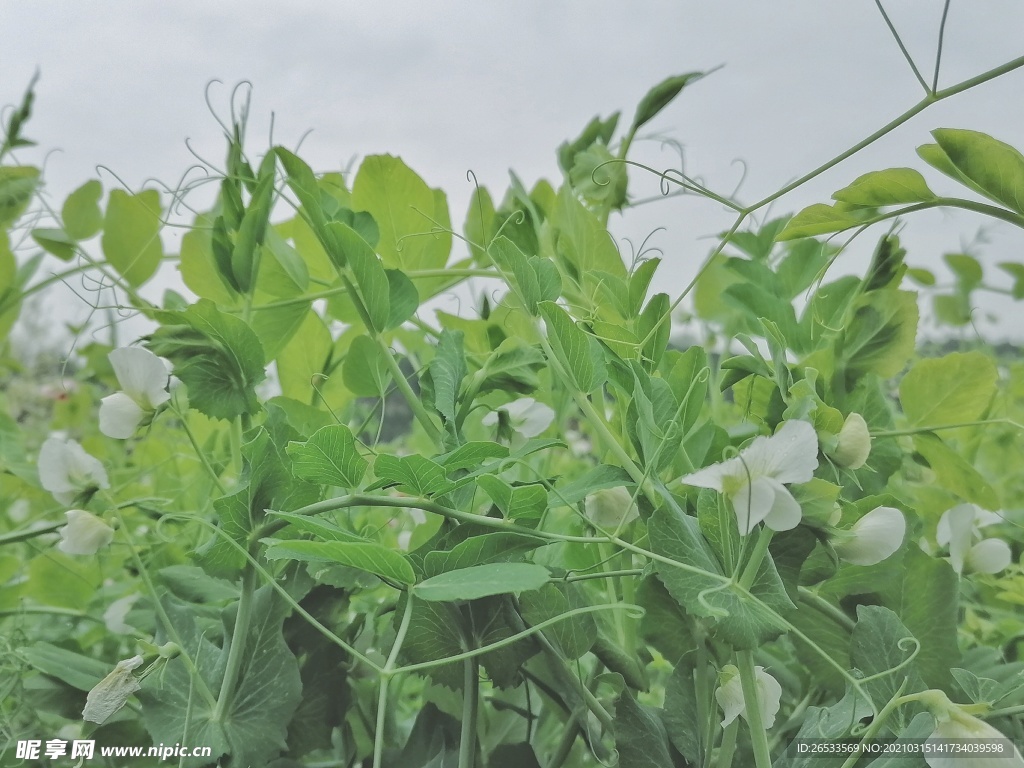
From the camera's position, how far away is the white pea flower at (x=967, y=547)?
250mm

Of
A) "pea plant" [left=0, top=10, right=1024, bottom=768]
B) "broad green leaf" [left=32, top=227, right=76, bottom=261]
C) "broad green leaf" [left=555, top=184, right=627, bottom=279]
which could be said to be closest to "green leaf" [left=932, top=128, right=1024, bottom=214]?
"pea plant" [left=0, top=10, right=1024, bottom=768]

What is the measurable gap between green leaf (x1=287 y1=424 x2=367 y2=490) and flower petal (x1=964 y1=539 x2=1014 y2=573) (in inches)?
7.8

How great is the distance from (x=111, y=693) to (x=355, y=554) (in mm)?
86

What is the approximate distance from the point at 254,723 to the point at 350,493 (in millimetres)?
83

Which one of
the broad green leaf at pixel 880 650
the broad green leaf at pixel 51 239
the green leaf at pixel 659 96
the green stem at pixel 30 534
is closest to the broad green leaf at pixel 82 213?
the broad green leaf at pixel 51 239

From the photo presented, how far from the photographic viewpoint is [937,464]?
0.95 ft

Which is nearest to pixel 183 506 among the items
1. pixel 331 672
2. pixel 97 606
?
pixel 97 606

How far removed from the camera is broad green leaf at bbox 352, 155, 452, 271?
281mm

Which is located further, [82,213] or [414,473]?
[82,213]

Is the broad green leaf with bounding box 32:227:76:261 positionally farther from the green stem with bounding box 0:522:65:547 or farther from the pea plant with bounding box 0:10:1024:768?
the green stem with bounding box 0:522:65:547

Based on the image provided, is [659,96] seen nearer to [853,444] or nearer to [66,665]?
[853,444]

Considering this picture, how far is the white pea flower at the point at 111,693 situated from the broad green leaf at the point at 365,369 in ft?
0.36

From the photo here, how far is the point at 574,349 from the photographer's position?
207 millimetres

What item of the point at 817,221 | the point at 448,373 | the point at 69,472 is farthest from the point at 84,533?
the point at 817,221
